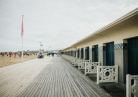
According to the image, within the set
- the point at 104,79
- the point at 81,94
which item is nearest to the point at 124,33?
the point at 104,79

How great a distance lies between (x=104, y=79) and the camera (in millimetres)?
5465

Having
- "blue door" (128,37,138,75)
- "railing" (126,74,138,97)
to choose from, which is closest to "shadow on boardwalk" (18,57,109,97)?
"railing" (126,74,138,97)

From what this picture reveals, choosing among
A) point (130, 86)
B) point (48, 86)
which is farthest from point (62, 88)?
point (130, 86)

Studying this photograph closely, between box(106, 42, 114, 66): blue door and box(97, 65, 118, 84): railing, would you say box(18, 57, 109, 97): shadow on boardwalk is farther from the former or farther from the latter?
box(106, 42, 114, 66): blue door

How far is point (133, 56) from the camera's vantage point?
4824 millimetres

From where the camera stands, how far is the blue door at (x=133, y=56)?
464cm

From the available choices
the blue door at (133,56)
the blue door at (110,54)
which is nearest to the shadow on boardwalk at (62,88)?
the blue door at (133,56)

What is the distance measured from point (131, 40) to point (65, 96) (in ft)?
15.3

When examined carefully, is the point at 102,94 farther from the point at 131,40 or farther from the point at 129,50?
the point at 131,40

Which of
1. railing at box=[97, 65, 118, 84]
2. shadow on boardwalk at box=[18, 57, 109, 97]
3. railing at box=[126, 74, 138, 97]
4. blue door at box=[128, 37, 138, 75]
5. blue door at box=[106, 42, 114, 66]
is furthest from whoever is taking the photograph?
blue door at box=[106, 42, 114, 66]

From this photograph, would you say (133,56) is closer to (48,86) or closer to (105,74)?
(105,74)

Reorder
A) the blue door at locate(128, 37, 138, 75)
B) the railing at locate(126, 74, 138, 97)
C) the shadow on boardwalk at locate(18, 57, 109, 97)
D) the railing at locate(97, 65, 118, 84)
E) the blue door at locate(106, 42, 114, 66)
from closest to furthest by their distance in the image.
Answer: the railing at locate(126, 74, 138, 97), the shadow on boardwalk at locate(18, 57, 109, 97), the blue door at locate(128, 37, 138, 75), the railing at locate(97, 65, 118, 84), the blue door at locate(106, 42, 114, 66)

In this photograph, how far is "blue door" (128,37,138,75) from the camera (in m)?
4.64

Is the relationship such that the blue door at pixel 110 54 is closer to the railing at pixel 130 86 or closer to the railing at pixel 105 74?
the railing at pixel 105 74
